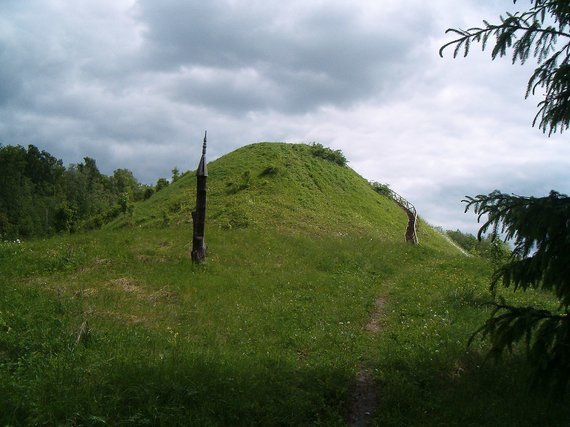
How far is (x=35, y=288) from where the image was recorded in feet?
51.8

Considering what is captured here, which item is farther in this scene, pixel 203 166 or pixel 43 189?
pixel 43 189

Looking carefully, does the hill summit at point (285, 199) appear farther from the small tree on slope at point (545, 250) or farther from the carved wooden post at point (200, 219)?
Result: the small tree on slope at point (545, 250)

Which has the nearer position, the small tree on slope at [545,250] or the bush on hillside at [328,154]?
the small tree on slope at [545,250]

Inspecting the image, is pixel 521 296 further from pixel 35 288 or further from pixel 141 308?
pixel 35 288

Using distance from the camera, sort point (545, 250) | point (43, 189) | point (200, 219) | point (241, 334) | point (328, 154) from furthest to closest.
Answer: point (43, 189), point (328, 154), point (200, 219), point (241, 334), point (545, 250)

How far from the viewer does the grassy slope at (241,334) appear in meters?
8.05

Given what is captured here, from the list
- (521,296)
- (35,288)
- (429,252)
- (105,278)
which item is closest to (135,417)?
(35,288)

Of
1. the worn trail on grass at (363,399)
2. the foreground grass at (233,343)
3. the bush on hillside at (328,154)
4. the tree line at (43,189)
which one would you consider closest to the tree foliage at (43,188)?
the tree line at (43,189)

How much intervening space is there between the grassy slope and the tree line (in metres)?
56.4

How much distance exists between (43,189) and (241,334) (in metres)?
123

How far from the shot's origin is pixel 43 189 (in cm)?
12069

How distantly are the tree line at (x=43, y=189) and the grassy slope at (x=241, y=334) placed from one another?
5644 cm

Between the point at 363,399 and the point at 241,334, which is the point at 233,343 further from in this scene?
the point at 363,399

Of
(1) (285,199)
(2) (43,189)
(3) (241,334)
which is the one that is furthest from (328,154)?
(2) (43,189)
